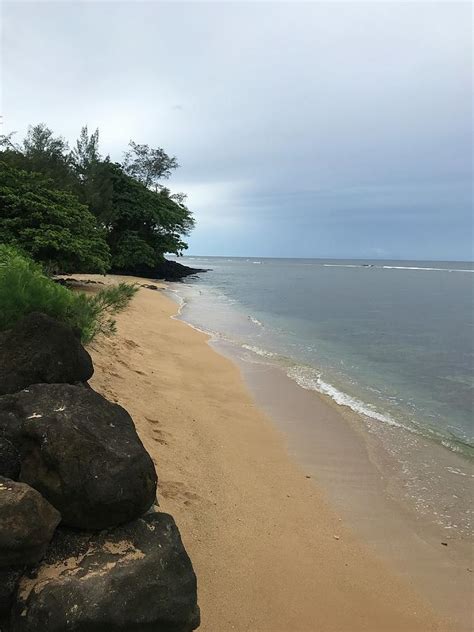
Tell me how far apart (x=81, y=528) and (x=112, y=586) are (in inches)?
18.1

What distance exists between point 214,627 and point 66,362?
91.2 inches

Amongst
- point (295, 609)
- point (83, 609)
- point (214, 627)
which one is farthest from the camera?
point (295, 609)

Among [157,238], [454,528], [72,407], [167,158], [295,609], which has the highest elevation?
[167,158]

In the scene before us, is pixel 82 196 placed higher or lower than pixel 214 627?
higher

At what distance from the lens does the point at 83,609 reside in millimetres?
2240

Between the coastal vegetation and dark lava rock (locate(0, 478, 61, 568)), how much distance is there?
11.3 m

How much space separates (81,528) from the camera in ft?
8.80

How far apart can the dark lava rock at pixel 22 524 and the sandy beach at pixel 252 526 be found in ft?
4.30

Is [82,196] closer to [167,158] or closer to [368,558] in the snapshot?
[167,158]

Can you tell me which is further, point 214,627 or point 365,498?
point 365,498

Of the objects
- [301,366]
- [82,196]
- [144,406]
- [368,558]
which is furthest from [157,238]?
[368,558]

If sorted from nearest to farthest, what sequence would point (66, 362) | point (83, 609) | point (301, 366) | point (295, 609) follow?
point (83, 609) → point (295, 609) → point (66, 362) → point (301, 366)

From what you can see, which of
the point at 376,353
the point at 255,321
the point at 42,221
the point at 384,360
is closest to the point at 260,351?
the point at 384,360

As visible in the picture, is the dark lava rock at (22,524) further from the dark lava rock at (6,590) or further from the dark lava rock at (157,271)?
the dark lava rock at (157,271)
